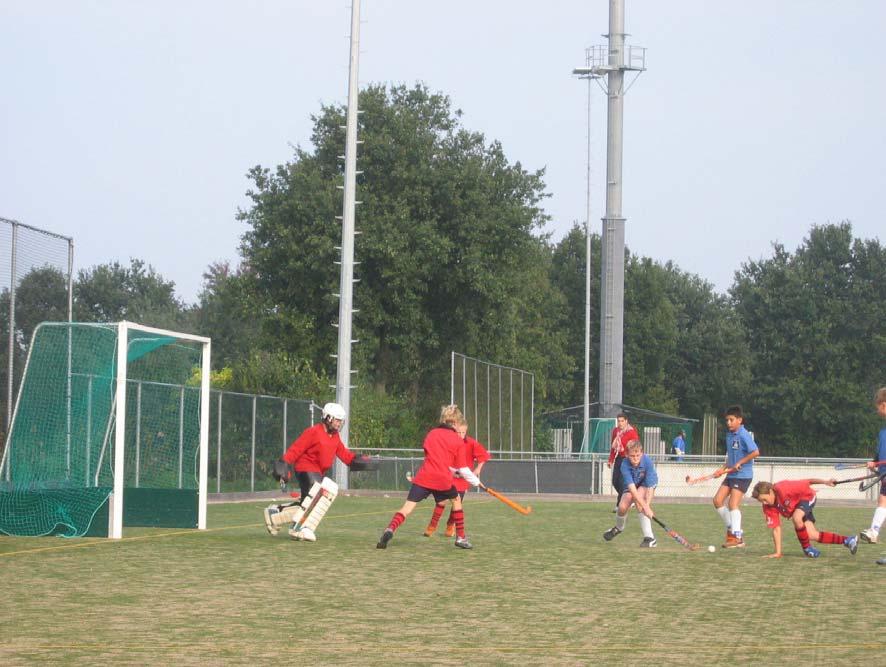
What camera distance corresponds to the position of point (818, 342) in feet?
261

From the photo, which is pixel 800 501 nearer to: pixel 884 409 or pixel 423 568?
pixel 884 409

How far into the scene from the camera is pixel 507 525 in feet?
69.7

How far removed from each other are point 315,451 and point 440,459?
1.72m

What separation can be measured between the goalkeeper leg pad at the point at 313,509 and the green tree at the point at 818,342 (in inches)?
2518

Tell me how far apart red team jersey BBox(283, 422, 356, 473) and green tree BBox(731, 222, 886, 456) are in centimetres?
6370

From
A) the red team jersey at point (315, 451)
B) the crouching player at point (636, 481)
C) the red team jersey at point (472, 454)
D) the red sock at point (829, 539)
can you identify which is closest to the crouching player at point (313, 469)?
the red team jersey at point (315, 451)

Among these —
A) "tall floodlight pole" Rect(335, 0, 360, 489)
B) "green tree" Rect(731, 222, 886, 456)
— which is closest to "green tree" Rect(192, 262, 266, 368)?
"green tree" Rect(731, 222, 886, 456)

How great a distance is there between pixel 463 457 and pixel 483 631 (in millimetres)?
7410

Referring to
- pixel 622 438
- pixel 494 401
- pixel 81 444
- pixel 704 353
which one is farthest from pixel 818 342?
pixel 81 444

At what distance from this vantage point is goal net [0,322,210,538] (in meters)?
16.4

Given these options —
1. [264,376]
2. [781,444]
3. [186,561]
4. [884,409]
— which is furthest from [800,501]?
[781,444]

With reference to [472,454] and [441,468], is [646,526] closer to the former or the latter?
[441,468]

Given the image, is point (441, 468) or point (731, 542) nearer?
point (441, 468)

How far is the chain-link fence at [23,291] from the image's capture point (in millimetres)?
17188
